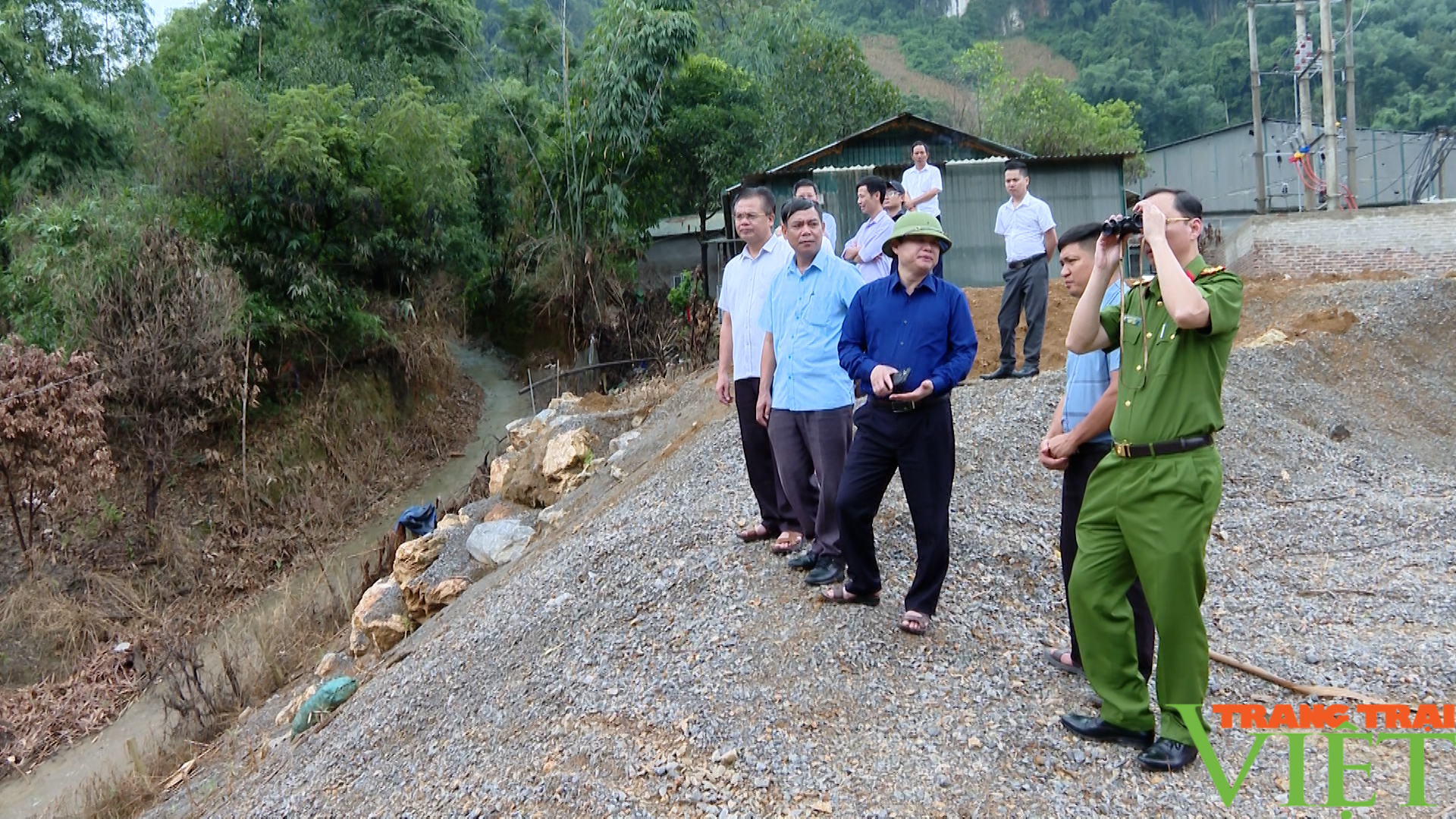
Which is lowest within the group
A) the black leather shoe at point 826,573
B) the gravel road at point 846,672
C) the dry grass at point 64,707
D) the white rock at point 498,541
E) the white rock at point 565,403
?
the dry grass at point 64,707

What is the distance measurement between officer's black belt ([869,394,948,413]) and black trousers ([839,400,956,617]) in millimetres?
11

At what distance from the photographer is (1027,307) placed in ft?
26.3

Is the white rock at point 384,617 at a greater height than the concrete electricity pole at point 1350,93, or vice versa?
the concrete electricity pole at point 1350,93

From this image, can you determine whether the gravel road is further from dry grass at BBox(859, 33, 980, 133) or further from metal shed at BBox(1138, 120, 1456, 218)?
dry grass at BBox(859, 33, 980, 133)

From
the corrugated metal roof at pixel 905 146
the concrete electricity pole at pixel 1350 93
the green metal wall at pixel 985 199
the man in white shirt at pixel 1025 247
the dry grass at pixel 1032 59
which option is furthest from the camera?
the dry grass at pixel 1032 59

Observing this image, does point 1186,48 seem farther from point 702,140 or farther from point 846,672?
point 846,672

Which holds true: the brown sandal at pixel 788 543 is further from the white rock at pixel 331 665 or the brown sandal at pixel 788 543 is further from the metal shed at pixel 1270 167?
the metal shed at pixel 1270 167

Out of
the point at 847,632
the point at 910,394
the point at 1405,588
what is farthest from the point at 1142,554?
the point at 1405,588

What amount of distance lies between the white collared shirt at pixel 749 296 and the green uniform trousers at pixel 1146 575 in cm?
214

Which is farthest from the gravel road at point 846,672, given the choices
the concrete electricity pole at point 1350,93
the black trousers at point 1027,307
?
the concrete electricity pole at point 1350,93

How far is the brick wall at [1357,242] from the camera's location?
43.8 ft

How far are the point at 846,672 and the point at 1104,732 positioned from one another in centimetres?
99

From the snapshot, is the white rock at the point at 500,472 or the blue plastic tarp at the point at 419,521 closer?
the white rock at the point at 500,472

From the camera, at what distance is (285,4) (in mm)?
23172
